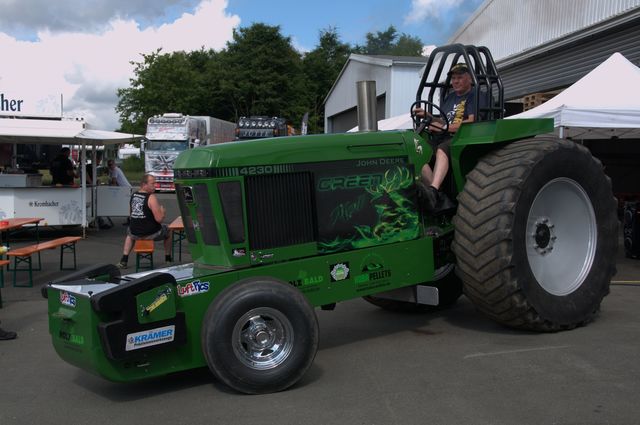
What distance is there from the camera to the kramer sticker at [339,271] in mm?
5227

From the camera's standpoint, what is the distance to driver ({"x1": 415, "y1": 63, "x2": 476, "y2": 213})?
585cm

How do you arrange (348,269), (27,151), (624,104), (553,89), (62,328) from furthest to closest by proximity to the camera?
(27,151) → (553,89) → (624,104) → (348,269) → (62,328)

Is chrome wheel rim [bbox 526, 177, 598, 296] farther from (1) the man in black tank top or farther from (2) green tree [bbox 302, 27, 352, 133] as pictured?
(2) green tree [bbox 302, 27, 352, 133]

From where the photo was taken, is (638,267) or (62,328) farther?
(638,267)

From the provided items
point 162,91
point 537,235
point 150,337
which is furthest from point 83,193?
point 162,91

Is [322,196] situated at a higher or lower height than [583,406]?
higher

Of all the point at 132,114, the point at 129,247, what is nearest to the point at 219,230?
the point at 129,247

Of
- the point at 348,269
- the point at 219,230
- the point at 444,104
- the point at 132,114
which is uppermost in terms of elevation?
the point at 132,114

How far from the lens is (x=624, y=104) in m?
9.38

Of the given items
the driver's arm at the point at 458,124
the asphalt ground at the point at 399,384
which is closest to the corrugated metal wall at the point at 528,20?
the driver's arm at the point at 458,124

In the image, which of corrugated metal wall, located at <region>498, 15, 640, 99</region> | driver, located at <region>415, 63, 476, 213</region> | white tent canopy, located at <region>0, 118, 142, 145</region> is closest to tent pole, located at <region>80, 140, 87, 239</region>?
white tent canopy, located at <region>0, 118, 142, 145</region>

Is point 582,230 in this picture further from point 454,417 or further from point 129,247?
point 129,247

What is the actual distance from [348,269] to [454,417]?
5.12 feet

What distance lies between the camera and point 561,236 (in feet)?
20.5
